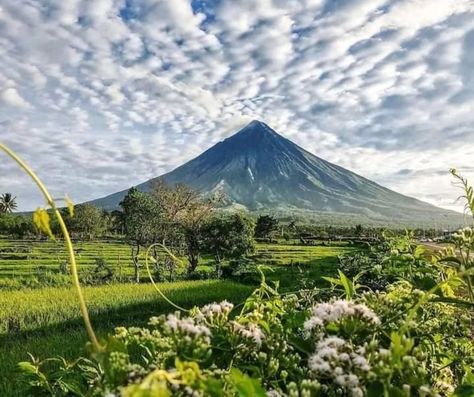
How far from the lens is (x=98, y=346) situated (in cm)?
72

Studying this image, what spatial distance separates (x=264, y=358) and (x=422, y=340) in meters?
0.62

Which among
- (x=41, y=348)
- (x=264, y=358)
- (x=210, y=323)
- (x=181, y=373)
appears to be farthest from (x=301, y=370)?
(x=41, y=348)

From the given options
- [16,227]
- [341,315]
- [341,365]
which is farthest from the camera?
[16,227]

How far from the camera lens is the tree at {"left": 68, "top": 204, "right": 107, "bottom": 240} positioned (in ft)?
318

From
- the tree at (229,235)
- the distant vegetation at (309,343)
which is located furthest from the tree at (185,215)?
the distant vegetation at (309,343)

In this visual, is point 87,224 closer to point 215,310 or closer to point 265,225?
point 265,225

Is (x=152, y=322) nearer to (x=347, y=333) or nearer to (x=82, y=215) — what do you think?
(x=347, y=333)

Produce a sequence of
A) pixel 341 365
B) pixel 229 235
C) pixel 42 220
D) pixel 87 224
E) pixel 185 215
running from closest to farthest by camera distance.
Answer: pixel 42 220
pixel 341 365
pixel 229 235
pixel 185 215
pixel 87 224

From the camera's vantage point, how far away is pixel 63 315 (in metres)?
16.6

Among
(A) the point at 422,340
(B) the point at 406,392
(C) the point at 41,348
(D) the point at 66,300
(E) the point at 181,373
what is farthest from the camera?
(D) the point at 66,300

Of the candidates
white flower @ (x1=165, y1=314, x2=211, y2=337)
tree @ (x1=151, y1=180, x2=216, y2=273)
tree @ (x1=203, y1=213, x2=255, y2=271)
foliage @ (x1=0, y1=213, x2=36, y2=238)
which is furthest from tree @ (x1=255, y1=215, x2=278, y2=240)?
white flower @ (x1=165, y1=314, x2=211, y2=337)

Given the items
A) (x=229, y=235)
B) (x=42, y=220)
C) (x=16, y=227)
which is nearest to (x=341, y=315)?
(x=42, y=220)

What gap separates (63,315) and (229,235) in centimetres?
2442

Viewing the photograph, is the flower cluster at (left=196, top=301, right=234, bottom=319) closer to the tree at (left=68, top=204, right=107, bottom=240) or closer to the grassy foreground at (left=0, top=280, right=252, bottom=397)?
the grassy foreground at (left=0, top=280, right=252, bottom=397)
